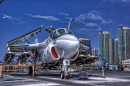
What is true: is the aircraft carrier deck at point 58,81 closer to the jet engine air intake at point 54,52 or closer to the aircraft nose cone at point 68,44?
the jet engine air intake at point 54,52

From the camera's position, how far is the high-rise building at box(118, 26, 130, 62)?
16062 cm

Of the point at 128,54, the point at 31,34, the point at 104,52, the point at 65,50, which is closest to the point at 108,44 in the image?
the point at 104,52

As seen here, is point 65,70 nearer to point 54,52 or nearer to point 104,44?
point 54,52

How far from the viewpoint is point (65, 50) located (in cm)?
2438

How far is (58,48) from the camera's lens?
→ 83.9 ft

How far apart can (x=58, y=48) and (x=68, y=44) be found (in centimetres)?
206

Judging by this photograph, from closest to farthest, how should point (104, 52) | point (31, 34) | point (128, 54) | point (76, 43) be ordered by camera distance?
point (76, 43) → point (31, 34) → point (104, 52) → point (128, 54)

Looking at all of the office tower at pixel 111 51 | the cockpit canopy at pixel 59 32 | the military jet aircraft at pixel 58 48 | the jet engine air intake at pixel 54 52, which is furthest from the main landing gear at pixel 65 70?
the office tower at pixel 111 51

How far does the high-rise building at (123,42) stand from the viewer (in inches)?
6324

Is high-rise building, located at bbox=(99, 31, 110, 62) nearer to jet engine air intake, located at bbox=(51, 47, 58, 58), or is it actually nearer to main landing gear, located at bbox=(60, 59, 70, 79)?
jet engine air intake, located at bbox=(51, 47, 58, 58)

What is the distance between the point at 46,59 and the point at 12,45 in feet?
24.0

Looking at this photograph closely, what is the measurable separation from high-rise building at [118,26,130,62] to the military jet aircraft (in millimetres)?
133311

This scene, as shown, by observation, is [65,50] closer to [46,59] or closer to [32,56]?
[46,59]

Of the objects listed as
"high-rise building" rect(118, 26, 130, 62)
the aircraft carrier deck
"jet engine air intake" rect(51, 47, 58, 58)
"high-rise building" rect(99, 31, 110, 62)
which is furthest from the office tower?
the aircraft carrier deck
